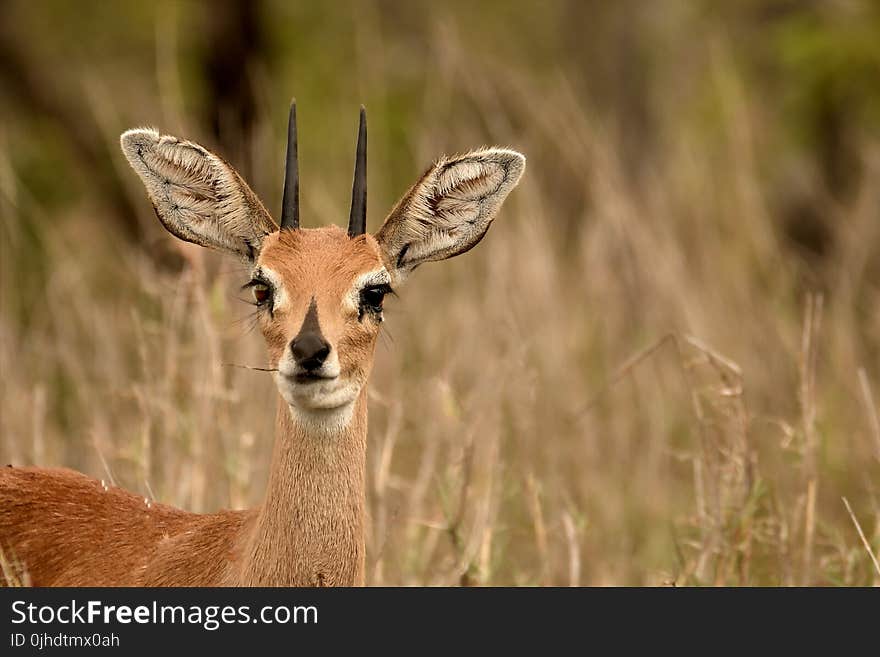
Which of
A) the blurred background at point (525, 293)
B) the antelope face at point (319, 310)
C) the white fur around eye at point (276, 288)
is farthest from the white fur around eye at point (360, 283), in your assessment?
the blurred background at point (525, 293)

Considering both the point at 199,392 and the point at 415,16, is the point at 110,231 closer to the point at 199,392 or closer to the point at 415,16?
the point at 415,16

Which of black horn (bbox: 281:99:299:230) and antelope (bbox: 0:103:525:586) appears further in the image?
black horn (bbox: 281:99:299:230)

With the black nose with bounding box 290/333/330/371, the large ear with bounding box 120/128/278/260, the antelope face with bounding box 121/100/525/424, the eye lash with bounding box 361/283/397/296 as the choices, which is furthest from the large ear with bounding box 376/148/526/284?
the black nose with bounding box 290/333/330/371

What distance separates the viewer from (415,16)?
583 inches

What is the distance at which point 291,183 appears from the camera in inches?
184

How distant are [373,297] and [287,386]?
505mm

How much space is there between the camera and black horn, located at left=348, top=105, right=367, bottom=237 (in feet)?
15.4

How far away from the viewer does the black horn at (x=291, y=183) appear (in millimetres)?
4668

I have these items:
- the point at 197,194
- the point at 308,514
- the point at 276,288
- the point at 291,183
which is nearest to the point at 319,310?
the point at 276,288

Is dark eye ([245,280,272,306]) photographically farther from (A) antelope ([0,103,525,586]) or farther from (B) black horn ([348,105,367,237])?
(B) black horn ([348,105,367,237])

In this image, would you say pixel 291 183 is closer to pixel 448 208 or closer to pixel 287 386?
pixel 448 208

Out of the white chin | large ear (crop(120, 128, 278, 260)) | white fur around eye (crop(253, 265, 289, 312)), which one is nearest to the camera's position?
the white chin

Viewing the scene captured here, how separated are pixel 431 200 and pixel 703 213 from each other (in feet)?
17.1

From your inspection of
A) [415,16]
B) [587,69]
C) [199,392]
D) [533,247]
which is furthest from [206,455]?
[415,16]
